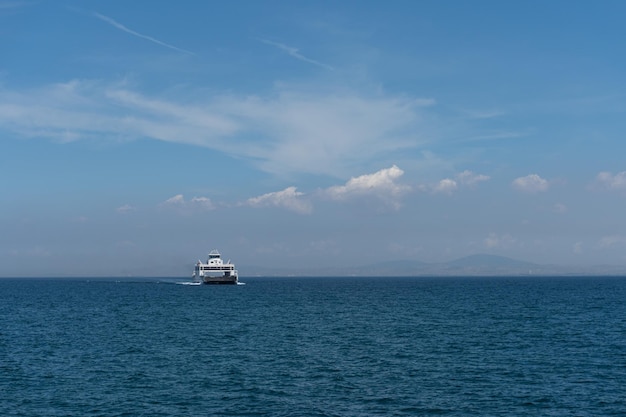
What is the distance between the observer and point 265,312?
12594 cm

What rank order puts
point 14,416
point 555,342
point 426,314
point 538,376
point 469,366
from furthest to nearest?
point 426,314
point 555,342
point 469,366
point 538,376
point 14,416

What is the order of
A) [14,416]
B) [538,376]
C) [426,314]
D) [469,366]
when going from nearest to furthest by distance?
[14,416] → [538,376] → [469,366] → [426,314]

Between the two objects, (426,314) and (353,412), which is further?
(426,314)

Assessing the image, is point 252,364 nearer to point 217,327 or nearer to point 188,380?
point 188,380

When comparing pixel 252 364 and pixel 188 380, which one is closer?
pixel 188 380

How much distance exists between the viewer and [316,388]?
2056 inches

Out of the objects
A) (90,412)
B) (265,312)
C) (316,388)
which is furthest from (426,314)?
(90,412)

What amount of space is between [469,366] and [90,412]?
121ft

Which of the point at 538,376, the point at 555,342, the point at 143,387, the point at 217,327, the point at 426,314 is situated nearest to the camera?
the point at 143,387

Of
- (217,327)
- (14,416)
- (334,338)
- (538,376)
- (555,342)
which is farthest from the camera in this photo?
(217,327)

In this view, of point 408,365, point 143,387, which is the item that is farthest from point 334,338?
point 143,387

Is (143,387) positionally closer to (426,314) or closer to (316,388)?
(316,388)

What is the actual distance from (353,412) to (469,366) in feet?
69.3

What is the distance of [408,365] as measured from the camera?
62.1 metres
